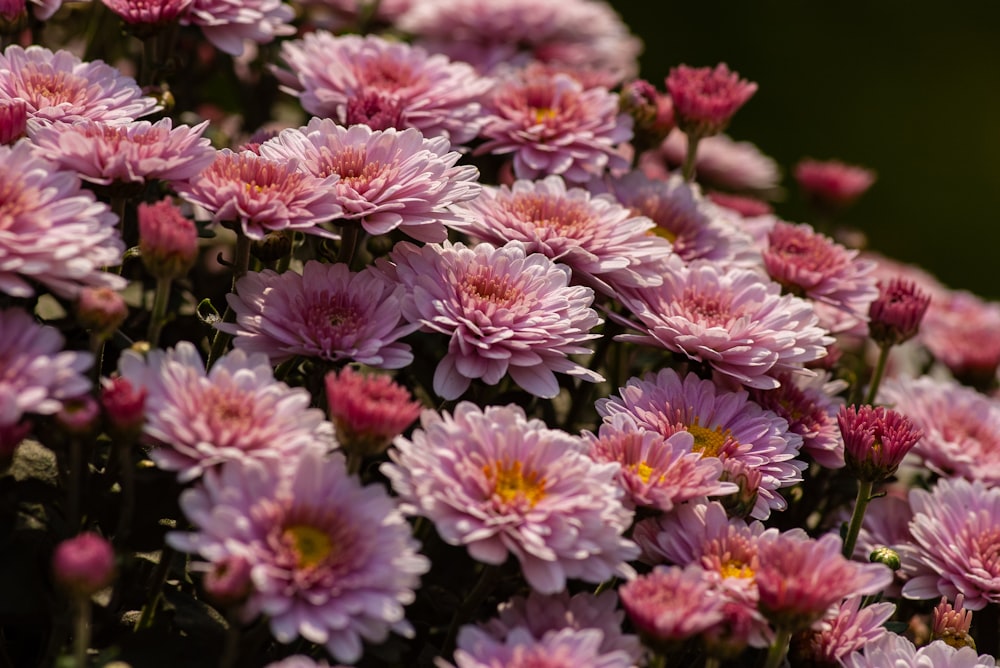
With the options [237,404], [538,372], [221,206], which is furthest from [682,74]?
[237,404]

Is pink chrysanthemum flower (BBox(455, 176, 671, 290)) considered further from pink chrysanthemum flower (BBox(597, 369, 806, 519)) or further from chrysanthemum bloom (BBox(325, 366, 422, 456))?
chrysanthemum bloom (BBox(325, 366, 422, 456))

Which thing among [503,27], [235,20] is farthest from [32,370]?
[503,27]

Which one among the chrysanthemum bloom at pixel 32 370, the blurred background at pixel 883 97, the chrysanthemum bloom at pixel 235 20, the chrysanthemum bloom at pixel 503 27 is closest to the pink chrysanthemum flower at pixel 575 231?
the chrysanthemum bloom at pixel 235 20

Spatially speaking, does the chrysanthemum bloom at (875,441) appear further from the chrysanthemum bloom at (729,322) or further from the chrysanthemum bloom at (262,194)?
the chrysanthemum bloom at (262,194)

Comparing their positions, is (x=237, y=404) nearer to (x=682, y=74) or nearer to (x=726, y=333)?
(x=726, y=333)

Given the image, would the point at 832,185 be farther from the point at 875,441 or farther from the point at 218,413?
the point at 218,413
